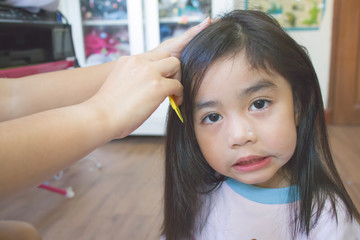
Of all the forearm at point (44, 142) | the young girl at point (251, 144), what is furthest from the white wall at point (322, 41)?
the forearm at point (44, 142)

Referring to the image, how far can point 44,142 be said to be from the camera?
412 millimetres

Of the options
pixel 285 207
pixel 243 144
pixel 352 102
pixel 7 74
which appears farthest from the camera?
pixel 352 102

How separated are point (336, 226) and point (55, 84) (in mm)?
718

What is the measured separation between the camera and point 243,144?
0.63 metres

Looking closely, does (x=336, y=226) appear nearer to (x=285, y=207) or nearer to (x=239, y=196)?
(x=285, y=207)

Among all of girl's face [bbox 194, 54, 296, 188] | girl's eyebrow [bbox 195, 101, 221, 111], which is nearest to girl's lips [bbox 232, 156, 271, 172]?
girl's face [bbox 194, 54, 296, 188]

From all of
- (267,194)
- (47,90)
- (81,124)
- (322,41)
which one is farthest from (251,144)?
(322,41)

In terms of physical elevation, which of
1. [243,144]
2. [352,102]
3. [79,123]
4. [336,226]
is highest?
[79,123]

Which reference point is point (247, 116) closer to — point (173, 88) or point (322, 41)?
point (173, 88)

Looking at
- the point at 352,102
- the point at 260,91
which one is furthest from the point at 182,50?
the point at 352,102

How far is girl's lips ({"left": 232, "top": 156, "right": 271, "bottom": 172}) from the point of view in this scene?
25.6 inches

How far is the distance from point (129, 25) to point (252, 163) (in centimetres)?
199

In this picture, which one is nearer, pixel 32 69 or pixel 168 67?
pixel 168 67

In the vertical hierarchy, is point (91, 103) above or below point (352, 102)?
above
